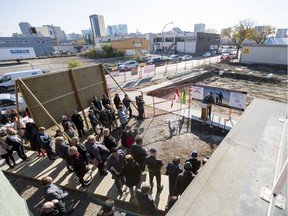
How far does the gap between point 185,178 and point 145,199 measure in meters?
1.06

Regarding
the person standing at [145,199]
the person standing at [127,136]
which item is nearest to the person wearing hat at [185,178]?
the person standing at [145,199]

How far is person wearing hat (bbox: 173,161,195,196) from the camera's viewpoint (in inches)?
154

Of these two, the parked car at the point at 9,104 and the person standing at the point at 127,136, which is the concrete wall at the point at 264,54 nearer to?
the person standing at the point at 127,136

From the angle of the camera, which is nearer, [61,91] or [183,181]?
[183,181]

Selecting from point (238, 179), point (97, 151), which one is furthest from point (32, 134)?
point (238, 179)

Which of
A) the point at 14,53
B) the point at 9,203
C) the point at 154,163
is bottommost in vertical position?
the point at 154,163

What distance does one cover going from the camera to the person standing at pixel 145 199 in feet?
12.0

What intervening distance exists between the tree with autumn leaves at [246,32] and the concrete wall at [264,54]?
1025 cm

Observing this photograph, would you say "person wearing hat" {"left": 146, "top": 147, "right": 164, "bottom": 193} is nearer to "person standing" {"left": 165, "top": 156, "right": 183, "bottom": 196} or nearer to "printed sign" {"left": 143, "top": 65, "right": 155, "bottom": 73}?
"person standing" {"left": 165, "top": 156, "right": 183, "bottom": 196}

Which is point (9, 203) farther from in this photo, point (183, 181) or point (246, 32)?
point (246, 32)

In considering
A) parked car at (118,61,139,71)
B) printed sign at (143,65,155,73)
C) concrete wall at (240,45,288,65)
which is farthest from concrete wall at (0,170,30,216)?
concrete wall at (240,45,288,65)

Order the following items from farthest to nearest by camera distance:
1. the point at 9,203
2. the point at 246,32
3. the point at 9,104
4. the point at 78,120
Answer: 1. the point at 246,32
2. the point at 9,104
3. the point at 78,120
4. the point at 9,203

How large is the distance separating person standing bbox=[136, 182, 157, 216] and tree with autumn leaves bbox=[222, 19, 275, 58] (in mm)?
46347

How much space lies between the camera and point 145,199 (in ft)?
12.4
